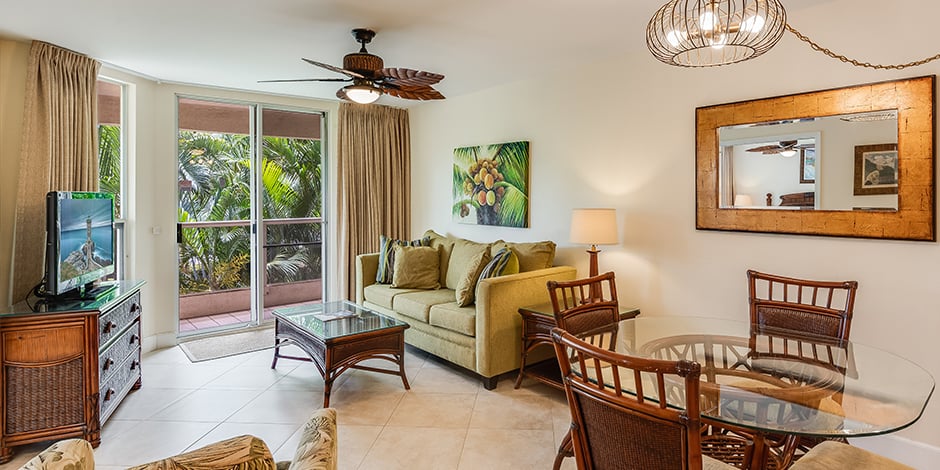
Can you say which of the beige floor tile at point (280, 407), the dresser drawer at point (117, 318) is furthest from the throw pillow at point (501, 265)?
the dresser drawer at point (117, 318)

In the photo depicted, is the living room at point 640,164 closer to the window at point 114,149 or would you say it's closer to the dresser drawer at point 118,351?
the window at point 114,149

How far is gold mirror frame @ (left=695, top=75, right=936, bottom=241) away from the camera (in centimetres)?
252

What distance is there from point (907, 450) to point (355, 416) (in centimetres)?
313

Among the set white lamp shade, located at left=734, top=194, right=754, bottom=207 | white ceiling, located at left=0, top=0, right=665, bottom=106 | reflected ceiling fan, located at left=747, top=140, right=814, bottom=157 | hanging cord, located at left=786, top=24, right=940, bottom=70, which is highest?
white ceiling, located at left=0, top=0, right=665, bottom=106

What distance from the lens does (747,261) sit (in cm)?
320

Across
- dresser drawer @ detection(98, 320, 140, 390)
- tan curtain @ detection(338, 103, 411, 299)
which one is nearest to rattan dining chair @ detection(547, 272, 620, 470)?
dresser drawer @ detection(98, 320, 140, 390)

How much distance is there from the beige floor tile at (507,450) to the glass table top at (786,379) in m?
0.82

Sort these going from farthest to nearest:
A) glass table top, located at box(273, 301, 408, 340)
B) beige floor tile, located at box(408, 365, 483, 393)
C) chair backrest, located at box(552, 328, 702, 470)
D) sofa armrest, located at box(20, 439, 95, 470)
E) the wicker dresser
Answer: beige floor tile, located at box(408, 365, 483, 393), glass table top, located at box(273, 301, 408, 340), the wicker dresser, chair backrest, located at box(552, 328, 702, 470), sofa armrest, located at box(20, 439, 95, 470)

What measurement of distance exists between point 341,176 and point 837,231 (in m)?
4.61

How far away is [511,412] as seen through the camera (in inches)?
131

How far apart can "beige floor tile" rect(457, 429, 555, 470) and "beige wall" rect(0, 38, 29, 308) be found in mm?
→ 3331

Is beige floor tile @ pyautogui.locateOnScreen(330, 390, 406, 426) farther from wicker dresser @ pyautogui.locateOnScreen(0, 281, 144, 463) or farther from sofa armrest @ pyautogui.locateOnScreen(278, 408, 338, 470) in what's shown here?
sofa armrest @ pyautogui.locateOnScreen(278, 408, 338, 470)

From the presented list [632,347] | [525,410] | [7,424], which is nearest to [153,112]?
[7,424]

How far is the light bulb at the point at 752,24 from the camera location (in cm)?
173
